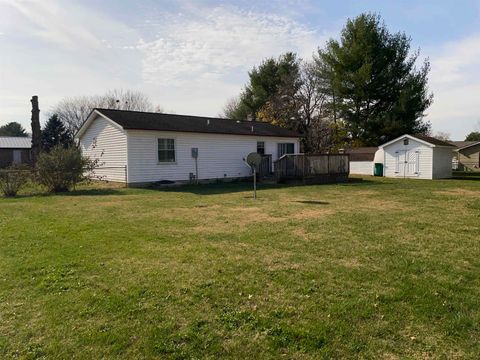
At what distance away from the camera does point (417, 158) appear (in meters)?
24.9

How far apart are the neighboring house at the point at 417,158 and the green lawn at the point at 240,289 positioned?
18049 millimetres

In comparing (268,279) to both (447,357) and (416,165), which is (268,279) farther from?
(416,165)

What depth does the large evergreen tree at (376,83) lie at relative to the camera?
31.3m

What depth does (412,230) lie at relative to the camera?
7.05 metres

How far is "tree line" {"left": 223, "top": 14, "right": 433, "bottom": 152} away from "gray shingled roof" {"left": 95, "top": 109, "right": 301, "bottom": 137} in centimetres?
989

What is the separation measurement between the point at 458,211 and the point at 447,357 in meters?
8.03

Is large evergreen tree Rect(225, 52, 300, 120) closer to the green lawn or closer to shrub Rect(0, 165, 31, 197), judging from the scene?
shrub Rect(0, 165, 31, 197)

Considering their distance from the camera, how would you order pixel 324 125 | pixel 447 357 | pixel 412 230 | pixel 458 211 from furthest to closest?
pixel 324 125
pixel 458 211
pixel 412 230
pixel 447 357

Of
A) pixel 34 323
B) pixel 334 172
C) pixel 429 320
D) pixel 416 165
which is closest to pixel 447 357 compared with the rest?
pixel 429 320

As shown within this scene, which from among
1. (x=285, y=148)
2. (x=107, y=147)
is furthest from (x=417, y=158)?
(x=107, y=147)

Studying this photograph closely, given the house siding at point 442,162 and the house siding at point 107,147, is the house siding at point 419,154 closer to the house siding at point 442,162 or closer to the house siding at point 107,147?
the house siding at point 442,162

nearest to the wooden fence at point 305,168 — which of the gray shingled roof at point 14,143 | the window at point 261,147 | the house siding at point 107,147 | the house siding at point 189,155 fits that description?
the house siding at point 189,155

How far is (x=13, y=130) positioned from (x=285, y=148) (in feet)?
173

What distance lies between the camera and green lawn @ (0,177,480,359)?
294cm
